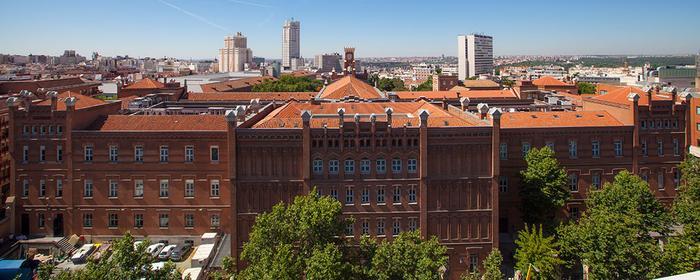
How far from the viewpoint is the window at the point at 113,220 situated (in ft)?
202

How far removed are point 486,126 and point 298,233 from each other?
74.2 ft

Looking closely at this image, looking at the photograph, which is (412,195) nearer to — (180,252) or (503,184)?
(503,184)

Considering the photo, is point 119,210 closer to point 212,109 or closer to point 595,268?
point 212,109

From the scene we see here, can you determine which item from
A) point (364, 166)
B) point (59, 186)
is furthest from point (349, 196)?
point (59, 186)

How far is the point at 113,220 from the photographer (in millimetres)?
61625

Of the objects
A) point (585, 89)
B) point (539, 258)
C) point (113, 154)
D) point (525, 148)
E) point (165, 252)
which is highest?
point (585, 89)

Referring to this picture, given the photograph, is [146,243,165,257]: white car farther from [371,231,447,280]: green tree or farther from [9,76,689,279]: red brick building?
[371,231,447,280]: green tree

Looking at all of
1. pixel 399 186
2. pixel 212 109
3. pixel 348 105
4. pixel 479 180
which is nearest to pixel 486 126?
pixel 479 180

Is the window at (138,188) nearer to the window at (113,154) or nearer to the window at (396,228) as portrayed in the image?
the window at (113,154)

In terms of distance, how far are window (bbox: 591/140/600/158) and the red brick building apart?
0.12 m

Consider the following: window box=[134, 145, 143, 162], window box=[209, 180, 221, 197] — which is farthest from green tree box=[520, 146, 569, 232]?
window box=[134, 145, 143, 162]

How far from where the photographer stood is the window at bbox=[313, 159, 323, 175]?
177 ft

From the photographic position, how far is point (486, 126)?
54.7 m

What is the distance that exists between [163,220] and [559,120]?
1736 inches
